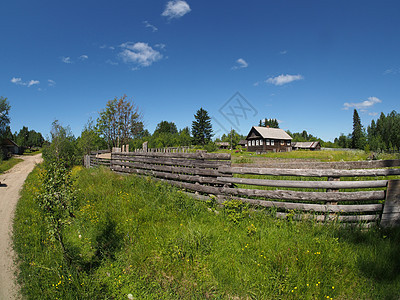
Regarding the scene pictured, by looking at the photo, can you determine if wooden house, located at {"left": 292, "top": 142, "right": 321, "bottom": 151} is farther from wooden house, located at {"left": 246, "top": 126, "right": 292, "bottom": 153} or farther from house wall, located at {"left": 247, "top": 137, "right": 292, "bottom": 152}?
house wall, located at {"left": 247, "top": 137, "right": 292, "bottom": 152}

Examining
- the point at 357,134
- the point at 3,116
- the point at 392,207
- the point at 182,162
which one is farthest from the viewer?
the point at 357,134

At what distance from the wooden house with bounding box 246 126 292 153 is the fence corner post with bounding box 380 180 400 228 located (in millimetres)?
49087

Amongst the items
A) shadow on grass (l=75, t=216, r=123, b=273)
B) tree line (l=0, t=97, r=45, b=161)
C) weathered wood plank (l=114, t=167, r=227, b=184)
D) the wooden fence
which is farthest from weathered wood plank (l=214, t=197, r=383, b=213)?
tree line (l=0, t=97, r=45, b=161)

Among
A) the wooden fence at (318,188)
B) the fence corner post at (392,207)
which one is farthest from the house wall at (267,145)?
the fence corner post at (392,207)

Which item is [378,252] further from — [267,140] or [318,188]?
[267,140]

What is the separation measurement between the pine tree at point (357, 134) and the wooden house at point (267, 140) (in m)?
49.5

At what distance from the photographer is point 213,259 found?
3426mm

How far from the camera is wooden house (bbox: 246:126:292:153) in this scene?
2092 inches

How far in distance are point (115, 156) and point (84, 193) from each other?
217 inches

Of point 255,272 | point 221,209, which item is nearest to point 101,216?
point 221,209

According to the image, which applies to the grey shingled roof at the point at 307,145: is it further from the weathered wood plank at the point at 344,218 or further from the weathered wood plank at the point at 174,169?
the weathered wood plank at the point at 344,218

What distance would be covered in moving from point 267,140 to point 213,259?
53.4 meters

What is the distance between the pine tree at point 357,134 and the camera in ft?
280

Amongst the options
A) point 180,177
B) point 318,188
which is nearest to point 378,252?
point 318,188
